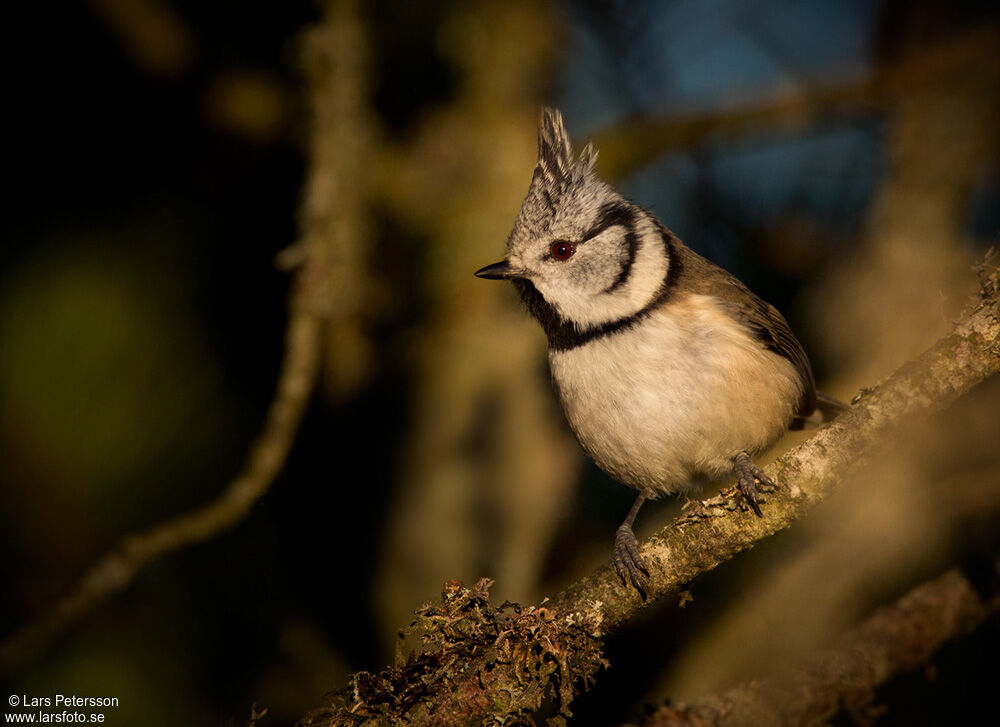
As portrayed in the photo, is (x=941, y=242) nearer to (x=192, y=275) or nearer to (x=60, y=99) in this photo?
(x=192, y=275)

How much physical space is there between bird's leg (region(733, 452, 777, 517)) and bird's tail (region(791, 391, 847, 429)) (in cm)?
94

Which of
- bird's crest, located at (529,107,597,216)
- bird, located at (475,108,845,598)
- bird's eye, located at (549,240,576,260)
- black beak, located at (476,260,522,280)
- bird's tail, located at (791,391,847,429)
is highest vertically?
bird's crest, located at (529,107,597,216)

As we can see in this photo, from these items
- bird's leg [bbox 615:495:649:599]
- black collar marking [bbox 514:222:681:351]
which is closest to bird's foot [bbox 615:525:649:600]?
bird's leg [bbox 615:495:649:599]

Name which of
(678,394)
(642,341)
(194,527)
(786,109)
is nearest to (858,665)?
(678,394)

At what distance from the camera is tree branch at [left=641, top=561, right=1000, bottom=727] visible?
192 centimetres

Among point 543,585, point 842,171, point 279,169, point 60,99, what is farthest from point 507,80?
point 543,585

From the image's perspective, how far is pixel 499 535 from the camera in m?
3.32

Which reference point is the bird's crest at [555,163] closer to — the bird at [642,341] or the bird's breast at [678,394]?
the bird at [642,341]

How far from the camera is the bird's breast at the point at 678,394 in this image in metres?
2.34

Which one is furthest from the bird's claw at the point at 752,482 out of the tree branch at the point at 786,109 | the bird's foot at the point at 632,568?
the tree branch at the point at 786,109

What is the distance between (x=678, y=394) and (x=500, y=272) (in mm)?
739

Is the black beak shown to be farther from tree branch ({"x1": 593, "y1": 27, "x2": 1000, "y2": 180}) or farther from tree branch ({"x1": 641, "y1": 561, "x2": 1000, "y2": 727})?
tree branch ({"x1": 641, "y1": 561, "x2": 1000, "y2": 727})

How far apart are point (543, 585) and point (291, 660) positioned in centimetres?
107

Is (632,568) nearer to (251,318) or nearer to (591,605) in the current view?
(591,605)
